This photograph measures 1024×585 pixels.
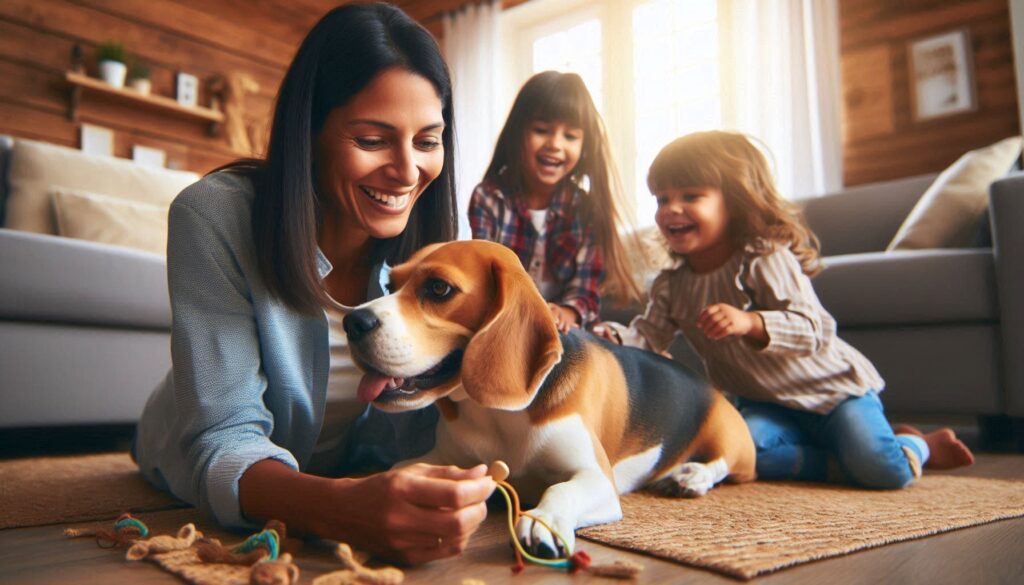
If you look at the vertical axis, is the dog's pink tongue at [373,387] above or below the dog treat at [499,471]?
above

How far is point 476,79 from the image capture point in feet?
17.5

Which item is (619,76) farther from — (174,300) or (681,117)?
(174,300)

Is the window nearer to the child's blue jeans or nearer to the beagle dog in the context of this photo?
the child's blue jeans

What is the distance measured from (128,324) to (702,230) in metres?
1.66

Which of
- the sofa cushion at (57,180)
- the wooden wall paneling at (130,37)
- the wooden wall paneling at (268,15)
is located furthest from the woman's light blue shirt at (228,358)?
the wooden wall paneling at (268,15)

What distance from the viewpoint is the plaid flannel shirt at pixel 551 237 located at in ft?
6.71

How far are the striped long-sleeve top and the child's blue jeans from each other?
5 centimetres

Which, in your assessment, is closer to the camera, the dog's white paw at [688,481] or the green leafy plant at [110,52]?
the dog's white paw at [688,481]

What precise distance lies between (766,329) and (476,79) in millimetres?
4254

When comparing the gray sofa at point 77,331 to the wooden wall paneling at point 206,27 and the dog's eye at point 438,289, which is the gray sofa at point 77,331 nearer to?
the dog's eye at point 438,289

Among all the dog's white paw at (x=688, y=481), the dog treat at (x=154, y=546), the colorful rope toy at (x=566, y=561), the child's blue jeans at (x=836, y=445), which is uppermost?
the dog treat at (x=154, y=546)

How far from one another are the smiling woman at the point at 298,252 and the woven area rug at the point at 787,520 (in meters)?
0.39

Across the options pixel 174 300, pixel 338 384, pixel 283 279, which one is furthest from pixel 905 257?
pixel 174 300

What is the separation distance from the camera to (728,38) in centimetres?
429
